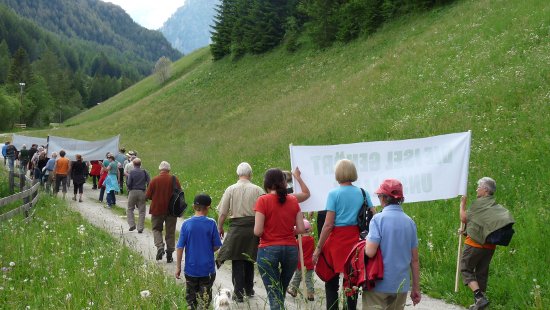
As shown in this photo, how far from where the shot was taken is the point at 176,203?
1103cm

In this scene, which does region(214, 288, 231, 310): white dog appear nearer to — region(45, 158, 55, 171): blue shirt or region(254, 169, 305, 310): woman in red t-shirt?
region(254, 169, 305, 310): woman in red t-shirt

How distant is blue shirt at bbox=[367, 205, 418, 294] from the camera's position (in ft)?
17.1

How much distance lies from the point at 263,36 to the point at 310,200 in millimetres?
43379

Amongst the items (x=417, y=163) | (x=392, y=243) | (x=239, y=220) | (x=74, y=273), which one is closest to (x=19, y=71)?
(x=74, y=273)

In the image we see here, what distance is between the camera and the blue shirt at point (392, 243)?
522 cm

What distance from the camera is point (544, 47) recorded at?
19.0 m

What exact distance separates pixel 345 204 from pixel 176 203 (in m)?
5.42

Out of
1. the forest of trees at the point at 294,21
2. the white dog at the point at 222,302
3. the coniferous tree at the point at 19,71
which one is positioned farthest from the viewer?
the coniferous tree at the point at 19,71

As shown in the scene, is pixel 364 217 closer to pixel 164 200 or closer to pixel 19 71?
pixel 164 200

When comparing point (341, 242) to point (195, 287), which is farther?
point (195, 287)

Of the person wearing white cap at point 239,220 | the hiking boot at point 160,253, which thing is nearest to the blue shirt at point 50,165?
the hiking boot at point 160,253

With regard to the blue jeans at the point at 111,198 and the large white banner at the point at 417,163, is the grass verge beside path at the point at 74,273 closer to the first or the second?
the large white banner at the point at 417,163

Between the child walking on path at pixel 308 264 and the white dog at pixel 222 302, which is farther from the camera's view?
the child walking on path at pixel 308 264

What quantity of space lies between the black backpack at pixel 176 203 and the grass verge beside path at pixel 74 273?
1.14 metres
